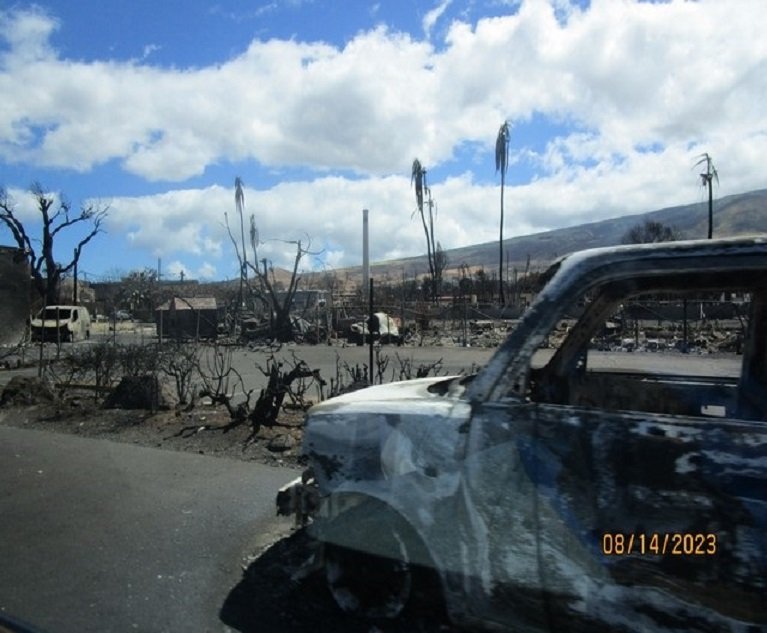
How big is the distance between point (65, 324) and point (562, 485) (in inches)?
1270

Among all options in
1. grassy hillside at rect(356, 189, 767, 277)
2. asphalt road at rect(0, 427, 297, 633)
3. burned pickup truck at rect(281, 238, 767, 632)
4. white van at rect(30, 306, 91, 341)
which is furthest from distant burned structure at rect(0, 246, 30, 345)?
grassy hillside at rect(356, 189, 767, 277)

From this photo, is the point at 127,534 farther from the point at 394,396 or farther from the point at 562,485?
the point at 562,485

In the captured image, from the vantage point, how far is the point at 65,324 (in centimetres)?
3097

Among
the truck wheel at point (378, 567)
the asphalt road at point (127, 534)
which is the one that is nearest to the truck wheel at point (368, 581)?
the truck wheel at point (378, 567)

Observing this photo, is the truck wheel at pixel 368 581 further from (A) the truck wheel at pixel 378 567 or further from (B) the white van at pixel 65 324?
(B) the white van at pixel 65 324

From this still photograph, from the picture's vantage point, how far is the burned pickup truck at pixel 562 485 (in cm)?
232

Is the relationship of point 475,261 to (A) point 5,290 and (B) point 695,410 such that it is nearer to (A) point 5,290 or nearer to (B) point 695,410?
(A) point 5,290

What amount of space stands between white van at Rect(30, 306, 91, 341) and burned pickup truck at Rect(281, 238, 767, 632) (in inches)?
1199

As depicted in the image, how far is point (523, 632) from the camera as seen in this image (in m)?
2.76

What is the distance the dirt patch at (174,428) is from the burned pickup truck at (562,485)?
12.2 ft

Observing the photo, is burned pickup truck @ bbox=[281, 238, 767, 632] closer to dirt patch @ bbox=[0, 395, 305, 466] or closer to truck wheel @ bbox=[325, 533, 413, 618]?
Answer: truck wheel @ bbox=[325, 533, 413, 618]

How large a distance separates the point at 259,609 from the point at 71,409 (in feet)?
24.4

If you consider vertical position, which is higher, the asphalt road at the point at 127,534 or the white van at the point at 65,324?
the white van at the point at 65,324

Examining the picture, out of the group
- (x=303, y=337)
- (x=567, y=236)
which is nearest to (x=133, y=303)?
(x=303, y=337)
